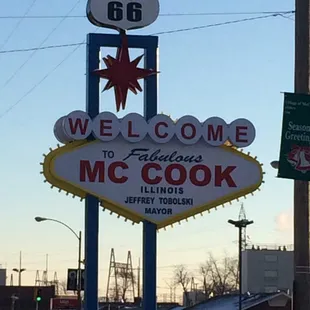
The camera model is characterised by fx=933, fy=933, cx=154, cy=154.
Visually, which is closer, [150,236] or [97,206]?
[97,206]

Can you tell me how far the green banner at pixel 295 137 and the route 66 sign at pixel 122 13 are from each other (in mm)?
7849

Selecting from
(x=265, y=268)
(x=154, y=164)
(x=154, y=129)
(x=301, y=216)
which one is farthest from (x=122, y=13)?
(x=265, y=268)

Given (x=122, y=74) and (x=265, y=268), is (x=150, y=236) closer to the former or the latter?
(x=122, y=74)

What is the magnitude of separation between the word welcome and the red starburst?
590mm

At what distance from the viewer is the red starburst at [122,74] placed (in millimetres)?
22906

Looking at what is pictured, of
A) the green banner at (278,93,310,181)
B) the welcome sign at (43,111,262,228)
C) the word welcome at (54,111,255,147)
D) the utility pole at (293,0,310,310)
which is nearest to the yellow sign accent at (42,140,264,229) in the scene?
the welcome sign at (43,111,262,228)

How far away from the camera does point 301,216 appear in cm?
1572

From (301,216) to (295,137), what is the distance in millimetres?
1671

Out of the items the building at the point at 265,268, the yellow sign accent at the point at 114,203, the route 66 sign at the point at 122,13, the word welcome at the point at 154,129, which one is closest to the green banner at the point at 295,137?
the word welcome at the point at 154,129

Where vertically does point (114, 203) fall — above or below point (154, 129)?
below

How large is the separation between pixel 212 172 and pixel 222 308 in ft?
149

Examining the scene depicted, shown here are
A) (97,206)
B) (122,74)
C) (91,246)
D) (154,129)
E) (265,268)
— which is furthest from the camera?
(265,268)

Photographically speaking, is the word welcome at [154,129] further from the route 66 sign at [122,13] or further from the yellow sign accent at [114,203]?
the route 66 sign at [122,13]

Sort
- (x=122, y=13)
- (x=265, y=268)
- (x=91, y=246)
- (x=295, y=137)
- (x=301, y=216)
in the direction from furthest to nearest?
1. (x=265, y=268)
2. (x=122, y=13)
3. (x=91, y=246)
4. (x=295, y=137)
5. (x=301, y=216)
